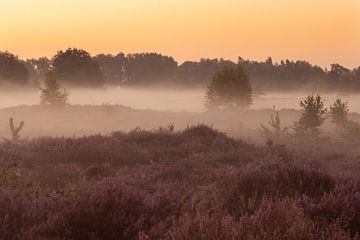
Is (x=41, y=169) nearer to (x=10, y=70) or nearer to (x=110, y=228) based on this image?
(x=110, y=228)

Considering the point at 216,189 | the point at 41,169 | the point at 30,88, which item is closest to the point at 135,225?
the point at 216,189

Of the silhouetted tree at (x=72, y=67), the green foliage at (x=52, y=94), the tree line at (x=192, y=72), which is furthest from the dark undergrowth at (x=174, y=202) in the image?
the tree line at (x=192, y=72)

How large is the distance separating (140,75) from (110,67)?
8.30 m

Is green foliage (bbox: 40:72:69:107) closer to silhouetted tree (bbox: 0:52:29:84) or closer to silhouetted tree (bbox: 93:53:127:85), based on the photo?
silhouetted tree (bbox: 0:52:29:84)

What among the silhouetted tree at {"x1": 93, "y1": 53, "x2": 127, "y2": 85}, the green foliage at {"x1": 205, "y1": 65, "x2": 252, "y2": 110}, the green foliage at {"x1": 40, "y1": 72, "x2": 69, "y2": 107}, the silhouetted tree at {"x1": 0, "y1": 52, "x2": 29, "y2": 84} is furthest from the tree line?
the green foliage at {"x1": 40, "y1": 72, "x2": 69, "y2": 107}

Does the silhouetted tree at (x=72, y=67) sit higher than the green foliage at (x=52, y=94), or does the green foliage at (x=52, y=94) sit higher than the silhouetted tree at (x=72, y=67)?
the silhouetted tree at (x=72, y=67)

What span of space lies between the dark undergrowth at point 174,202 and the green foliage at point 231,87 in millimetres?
27756

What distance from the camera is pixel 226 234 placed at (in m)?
3.34

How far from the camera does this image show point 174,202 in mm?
5137

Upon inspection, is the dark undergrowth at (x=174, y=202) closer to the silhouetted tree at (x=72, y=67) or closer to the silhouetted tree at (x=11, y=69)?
the silhouetted tree at (x=72, y=67)

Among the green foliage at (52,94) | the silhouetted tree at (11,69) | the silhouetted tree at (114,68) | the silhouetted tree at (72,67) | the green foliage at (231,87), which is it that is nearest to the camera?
the green foliage at (52,94)

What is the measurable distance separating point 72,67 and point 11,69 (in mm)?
8079

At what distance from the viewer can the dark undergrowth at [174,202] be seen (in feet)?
11.9

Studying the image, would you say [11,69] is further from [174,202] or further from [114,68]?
[114,68]
